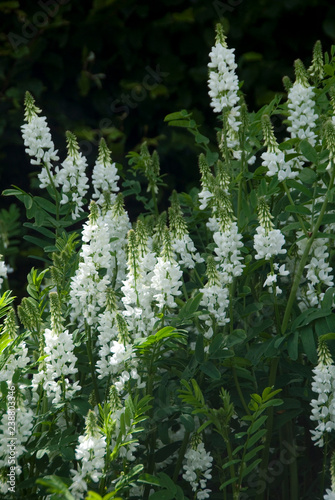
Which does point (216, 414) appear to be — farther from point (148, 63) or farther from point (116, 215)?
point (148, 63)

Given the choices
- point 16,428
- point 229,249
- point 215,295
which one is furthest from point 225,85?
point 16,428

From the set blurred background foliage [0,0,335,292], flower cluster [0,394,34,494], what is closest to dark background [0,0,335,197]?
blurred background foliage [0,0,335,292]

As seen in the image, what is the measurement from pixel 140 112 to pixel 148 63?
1.18 feet

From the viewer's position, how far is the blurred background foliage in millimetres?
4887

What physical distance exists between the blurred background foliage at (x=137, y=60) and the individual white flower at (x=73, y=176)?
2423 mm

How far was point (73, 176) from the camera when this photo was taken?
237cm

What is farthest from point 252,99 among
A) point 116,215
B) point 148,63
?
point 116,215

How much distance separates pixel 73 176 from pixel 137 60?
296cm

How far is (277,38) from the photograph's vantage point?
4969 mm

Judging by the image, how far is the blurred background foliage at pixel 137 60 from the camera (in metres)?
4.89

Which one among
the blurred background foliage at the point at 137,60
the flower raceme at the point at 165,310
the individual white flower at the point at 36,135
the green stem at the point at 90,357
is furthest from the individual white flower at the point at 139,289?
the blurred background foliage at the point at 137,60

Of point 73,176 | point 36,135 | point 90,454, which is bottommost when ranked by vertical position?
point 90,454

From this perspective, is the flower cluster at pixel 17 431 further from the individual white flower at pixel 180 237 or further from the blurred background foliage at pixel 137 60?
the blurred background foliage at pixel 137 60

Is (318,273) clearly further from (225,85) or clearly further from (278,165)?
(225,85)
